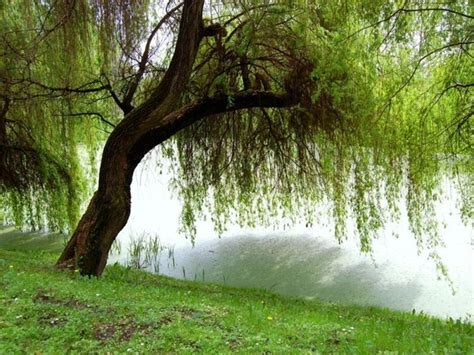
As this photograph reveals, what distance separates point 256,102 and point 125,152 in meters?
1.90

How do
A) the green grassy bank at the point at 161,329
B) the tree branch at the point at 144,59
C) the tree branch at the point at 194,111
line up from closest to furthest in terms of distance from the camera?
the green grassy bank at the point at 161,329
the tree branch at the point at 194,111
the tree branch at the point at 144,59

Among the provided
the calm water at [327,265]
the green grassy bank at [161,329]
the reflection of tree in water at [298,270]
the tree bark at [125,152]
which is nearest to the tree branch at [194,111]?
the tree bark at [125,152]

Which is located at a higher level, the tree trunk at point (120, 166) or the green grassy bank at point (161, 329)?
the tree trunk at point (120, 166)

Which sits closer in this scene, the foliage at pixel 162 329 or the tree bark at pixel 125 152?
the foliage at pixel 162 329

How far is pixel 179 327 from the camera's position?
12.5 ft

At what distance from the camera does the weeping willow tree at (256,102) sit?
6363 millimetres

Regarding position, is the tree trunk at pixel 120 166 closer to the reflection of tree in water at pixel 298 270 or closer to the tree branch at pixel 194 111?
the tree branch at pixel 194 111

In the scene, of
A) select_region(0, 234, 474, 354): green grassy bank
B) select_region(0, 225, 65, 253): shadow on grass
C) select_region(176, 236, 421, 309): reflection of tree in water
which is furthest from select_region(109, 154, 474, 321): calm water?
select_region(0, 234, 474, 354): green grassy bank

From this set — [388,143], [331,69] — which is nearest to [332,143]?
[388,143]

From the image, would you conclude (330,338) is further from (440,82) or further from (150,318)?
(440,82)

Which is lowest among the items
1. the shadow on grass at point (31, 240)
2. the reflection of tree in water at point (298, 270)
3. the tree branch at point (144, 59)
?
the reflection of tree in water at point (298, 270)

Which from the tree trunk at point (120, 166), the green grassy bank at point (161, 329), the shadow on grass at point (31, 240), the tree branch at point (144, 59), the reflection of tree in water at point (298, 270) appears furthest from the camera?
the shadow on grass at point (31, 240)

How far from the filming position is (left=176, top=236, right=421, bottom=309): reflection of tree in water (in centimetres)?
852

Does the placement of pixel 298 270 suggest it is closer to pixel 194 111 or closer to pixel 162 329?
pixel 194 111
